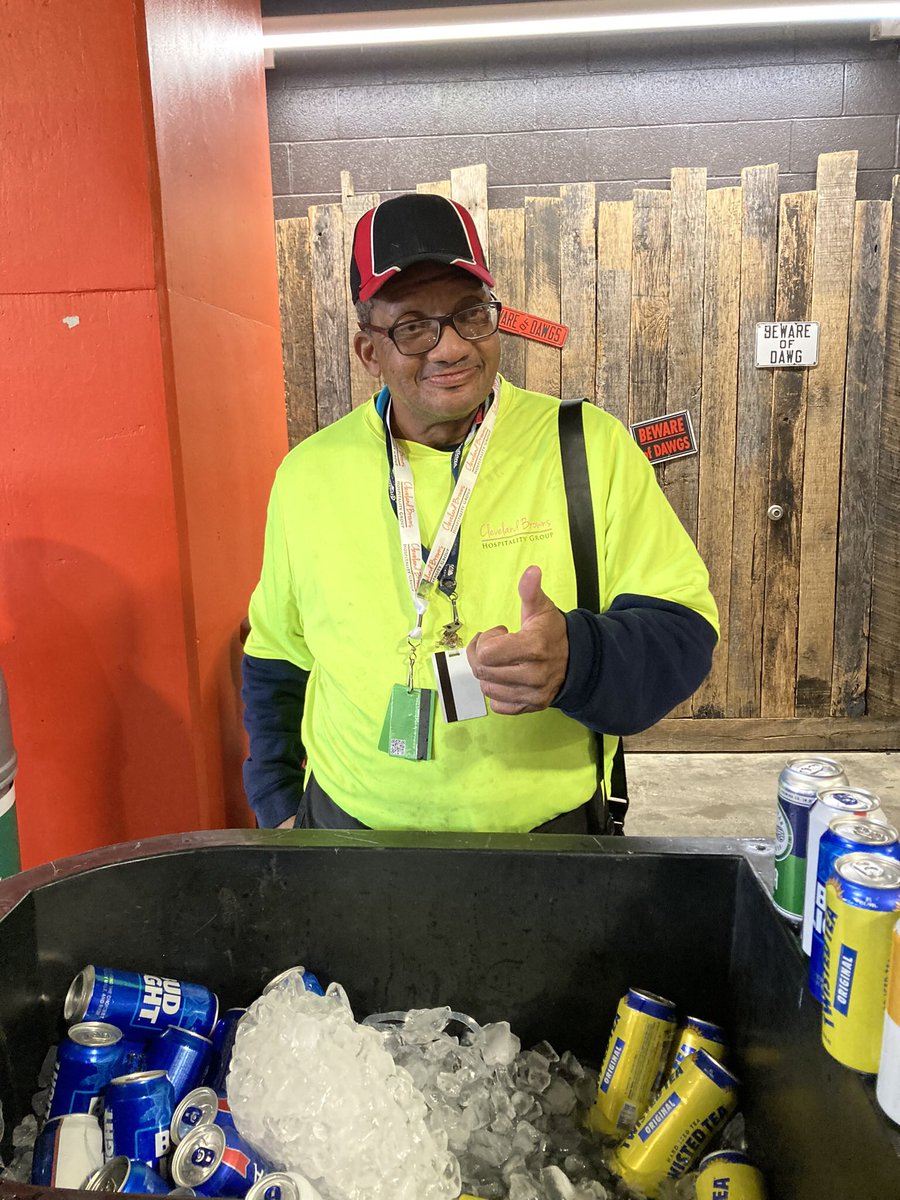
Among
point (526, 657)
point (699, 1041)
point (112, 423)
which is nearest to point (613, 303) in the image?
point (112, 423)

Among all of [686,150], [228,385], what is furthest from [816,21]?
[228,385]

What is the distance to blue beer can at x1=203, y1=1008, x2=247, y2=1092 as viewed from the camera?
110cm

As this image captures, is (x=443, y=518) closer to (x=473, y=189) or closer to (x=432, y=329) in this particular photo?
(x=432, y=329)

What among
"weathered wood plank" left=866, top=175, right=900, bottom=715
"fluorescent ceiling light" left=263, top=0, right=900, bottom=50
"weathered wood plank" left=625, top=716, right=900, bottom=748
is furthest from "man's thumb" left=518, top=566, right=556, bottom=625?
"weathered wood plank" left=866, top=175, right=900, bottom=715

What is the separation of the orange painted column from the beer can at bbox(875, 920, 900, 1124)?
1.71 m

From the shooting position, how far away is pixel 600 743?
149 centimetres

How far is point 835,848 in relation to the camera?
32.2 inches

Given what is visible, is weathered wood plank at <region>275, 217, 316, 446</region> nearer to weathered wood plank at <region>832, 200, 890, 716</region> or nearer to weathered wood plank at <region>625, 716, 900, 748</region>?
weathered wood plank at <region>625, 716, 900, 748</region>

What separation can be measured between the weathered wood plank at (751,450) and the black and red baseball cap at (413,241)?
111 inches

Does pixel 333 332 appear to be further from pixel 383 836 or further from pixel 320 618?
pixel 383 836

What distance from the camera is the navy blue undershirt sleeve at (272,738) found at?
5.85 ft

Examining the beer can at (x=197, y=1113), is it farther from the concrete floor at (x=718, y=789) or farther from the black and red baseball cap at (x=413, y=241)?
the concrete floor at (x=718, y=789)

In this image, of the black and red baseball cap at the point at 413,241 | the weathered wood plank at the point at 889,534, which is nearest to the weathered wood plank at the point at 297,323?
the black and red baseball cap at the point at 413,241

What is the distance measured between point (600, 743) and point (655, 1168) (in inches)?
25.4
